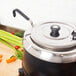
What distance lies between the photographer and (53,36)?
0.70 meters

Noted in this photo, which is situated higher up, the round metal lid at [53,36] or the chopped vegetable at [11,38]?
the round metal lid at [53,36]

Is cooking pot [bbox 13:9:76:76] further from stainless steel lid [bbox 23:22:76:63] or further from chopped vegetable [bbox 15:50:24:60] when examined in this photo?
chopped vegetable [bbox 15:50:24:60]

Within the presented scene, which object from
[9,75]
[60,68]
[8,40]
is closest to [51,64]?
[60,68]

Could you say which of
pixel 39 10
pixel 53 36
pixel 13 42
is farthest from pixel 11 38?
pixel 53 36

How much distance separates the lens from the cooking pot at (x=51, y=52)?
0.65 meters

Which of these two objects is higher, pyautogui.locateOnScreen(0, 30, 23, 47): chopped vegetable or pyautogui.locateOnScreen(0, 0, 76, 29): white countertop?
pyautogui.locateOnScreen(0, 0, 76, 29): white countertop

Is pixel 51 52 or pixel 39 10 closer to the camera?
pixel 51 52

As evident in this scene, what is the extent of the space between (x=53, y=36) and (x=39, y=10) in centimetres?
41

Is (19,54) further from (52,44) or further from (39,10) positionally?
(52,44)

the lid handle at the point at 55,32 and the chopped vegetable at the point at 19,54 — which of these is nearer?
the lid handle at the point at 55,32

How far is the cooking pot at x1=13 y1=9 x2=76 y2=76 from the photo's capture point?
65cm

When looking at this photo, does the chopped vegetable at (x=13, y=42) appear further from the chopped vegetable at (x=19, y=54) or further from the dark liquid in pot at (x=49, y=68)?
the dark liquid in pot at (x=49, y=68)

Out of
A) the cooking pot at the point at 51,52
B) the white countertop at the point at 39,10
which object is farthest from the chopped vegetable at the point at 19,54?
the cooking pot at the point at 51,52

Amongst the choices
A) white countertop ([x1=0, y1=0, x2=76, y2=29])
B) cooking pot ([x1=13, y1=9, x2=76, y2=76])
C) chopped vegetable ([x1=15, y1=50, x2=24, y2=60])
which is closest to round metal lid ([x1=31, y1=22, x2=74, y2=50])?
cooking pot ([x1=13, y1=9, x2=76, y2=76])
